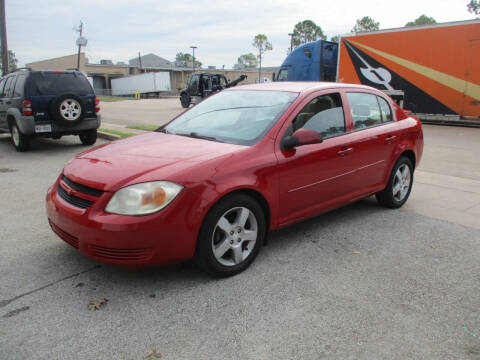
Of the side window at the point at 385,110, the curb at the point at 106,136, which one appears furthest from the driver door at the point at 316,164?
the curb at the point at 106,136

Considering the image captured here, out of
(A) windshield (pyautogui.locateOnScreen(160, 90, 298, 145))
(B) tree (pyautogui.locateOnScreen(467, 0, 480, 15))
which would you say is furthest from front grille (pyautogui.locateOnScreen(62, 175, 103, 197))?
(B) tree (pyautogui.locateOnScreen(467, 0, 480, 15))

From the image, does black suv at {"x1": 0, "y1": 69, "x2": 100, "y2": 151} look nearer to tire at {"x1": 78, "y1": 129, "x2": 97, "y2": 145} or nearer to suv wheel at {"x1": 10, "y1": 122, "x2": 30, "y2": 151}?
suv wheel at {"x1": 10, "y1": 122, "x2": 30, "y2": 151}

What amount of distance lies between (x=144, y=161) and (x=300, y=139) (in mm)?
1306

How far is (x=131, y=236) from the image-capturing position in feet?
9.07

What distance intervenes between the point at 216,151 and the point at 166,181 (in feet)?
1.94

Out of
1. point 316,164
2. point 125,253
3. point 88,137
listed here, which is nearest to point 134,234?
point 125,253

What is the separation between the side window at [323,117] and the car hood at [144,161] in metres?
0.79

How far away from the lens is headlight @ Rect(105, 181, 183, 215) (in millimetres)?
2816

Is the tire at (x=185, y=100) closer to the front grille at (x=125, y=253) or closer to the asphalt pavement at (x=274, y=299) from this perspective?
the asphalt pavement at (x=274, y=299)

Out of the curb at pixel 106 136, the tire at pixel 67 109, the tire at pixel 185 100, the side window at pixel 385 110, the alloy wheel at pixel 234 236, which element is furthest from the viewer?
the tire at pixel 185 100

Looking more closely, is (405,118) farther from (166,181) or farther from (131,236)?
(131,236)

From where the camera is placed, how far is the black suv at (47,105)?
8484 millimetres

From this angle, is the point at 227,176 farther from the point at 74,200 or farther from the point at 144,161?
the point at 74,200

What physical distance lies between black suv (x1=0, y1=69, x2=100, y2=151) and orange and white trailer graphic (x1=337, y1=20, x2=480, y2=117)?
36.8ft
